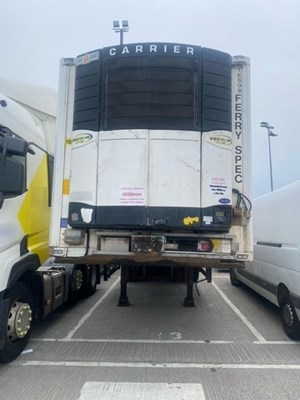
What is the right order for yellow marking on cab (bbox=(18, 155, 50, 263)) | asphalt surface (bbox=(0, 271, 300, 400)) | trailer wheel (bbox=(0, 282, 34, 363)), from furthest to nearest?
1. yellow marking on cab (bbox=(18, 155, 50, 263))
2. trailer wheel (bbox=(0, 282, 34, 363))
3. asphalt surface (bbox=(0, 271, 300, 400))

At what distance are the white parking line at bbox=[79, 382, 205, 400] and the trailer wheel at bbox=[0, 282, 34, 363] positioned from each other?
117 cm

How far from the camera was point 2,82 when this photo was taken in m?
6.36

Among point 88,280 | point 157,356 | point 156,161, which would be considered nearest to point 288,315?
point 157,356

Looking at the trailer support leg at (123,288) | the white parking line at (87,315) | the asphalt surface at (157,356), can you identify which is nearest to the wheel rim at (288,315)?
the asphalt surface at (157,356)

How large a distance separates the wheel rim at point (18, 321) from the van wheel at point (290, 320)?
381 cm

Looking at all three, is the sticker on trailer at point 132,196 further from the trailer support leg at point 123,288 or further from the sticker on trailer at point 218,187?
the trailer support leg at point 123,288

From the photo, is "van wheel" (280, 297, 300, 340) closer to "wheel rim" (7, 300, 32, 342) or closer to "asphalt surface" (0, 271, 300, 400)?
"asphalt surface" (0, 271, 300, 400)

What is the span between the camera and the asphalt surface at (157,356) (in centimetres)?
419

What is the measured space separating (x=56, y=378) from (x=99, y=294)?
18.6 feet

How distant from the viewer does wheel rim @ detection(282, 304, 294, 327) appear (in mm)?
6082

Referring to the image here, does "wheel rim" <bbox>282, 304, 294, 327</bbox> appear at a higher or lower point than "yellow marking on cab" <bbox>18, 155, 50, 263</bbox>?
lower

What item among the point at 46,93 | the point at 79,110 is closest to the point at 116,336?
the point at 79,110

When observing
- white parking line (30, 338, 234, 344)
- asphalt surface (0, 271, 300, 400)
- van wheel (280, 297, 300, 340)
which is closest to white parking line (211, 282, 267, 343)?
asphalt surface (0, 271, 300, 400)

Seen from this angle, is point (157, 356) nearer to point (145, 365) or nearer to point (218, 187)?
point (145, 365)
